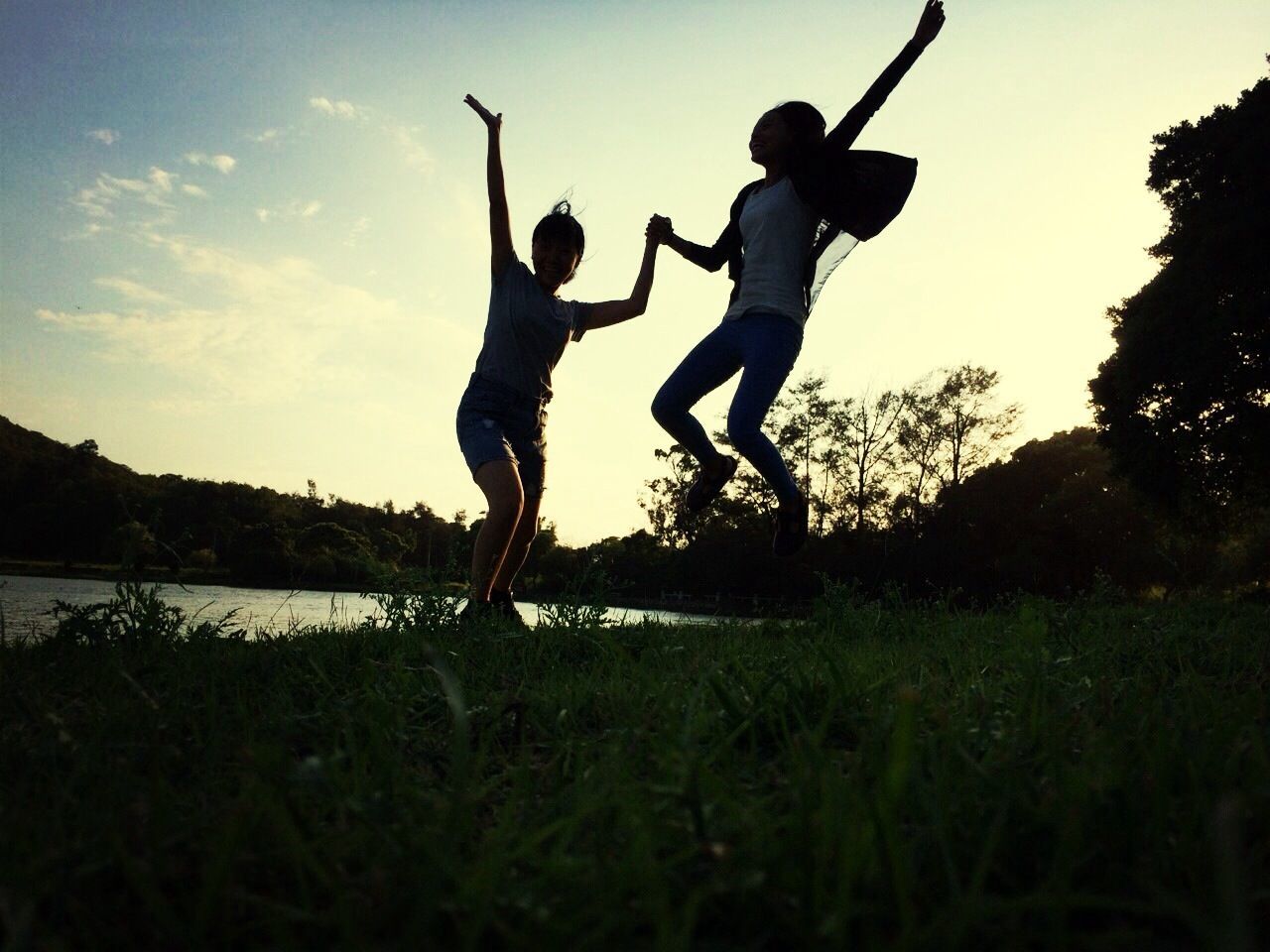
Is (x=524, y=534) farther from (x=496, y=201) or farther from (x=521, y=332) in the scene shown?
(x=496, y=201)

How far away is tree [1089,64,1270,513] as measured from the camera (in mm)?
17047

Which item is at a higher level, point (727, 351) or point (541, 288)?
point (541, 288)

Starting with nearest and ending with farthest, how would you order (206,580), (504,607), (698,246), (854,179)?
(854,179)
(504,607)
(698,246)
(206,580)

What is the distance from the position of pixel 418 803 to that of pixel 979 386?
45.0 meters

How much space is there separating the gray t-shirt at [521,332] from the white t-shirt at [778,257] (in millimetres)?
1332

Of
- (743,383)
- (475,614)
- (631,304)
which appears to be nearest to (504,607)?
(475,614)

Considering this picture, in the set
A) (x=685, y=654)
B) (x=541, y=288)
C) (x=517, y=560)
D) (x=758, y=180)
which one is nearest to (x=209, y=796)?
(x=685, y=654)

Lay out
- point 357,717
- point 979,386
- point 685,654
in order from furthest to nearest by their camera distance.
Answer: point 979,386, point 685,654, point 357,717

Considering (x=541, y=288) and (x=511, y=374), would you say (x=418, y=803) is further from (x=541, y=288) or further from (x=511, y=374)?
(x=541, y=288)

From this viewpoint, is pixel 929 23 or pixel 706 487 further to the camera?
pixel 706 487

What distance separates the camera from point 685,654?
3.16 meters

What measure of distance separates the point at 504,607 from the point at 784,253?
114 inches

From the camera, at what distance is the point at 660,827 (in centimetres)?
106

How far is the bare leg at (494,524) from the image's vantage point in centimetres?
466
